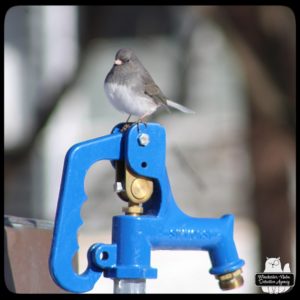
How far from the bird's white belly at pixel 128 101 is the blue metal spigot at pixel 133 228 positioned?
840mm

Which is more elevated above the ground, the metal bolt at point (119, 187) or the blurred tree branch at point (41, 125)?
the blurred tree branch at point (41, 125)

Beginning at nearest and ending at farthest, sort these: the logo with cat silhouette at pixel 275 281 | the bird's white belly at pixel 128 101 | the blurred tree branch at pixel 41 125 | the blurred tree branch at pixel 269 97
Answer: the logo with cat silhouette at pixel 275 281 < the bird's white belly at pixel 128 101 < the blurred tree branch at pixel 269 97 < the blurred tree branch at pixel 41 125

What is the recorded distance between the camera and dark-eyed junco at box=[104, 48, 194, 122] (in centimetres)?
313

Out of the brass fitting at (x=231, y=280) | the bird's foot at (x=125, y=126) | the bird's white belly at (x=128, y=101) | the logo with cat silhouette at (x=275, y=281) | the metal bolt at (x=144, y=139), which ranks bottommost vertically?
the logo with cat silhouette at (x=275, y=281)

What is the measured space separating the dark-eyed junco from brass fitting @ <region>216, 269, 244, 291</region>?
919mm

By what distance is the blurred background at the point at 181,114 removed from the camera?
17.6ft

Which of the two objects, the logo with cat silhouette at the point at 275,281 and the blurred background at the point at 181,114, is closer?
the logo with cat silhouette at the point at 275,281

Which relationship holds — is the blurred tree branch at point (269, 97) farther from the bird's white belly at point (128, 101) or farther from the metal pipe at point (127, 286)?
the metal pipe at point (127, 286)

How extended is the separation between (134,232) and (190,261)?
3.87 meters

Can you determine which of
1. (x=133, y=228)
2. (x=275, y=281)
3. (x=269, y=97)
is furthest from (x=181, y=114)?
Answer: (x=133, y=228)

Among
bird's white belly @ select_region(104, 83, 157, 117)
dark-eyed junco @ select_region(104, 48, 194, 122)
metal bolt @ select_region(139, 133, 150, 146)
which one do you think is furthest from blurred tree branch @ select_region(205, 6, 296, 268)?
metal bolt @ select_region(139, 133, 150, 146)

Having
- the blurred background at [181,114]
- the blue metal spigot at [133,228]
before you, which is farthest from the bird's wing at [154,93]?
the blurred background at [181,114]

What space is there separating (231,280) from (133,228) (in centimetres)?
34

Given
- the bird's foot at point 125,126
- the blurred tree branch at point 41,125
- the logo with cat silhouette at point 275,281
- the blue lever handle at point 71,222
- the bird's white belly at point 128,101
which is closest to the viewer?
the blue lever handle at point 71,222
